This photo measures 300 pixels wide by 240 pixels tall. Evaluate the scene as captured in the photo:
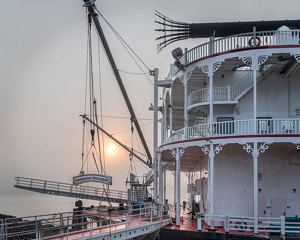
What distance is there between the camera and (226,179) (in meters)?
28.0

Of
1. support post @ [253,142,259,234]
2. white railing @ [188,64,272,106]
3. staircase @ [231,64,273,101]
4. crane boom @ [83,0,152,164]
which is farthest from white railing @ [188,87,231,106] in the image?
crane boom @ [83,0,152,164]

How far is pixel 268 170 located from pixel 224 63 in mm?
7358

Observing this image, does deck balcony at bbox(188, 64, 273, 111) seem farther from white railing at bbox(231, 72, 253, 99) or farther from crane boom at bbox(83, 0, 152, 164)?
crane boom at bbox(83, 0, 152, 164)

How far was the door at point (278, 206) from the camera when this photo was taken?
2730cm

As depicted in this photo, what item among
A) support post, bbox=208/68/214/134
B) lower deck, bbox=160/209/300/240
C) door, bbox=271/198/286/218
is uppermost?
support post, bbox=208/68/214/134

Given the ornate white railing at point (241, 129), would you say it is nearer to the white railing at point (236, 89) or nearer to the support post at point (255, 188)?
the support post at point (255, 188)

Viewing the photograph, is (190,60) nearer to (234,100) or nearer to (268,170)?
(234,100)

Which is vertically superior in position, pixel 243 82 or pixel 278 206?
pixel 243 82

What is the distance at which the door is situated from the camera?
27297 millimetres

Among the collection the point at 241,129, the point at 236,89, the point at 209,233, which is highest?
the point at 236,89

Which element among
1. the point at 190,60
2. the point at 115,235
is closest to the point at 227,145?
the point at 190,60

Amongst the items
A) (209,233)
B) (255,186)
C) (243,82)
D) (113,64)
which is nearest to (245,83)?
(243,82)

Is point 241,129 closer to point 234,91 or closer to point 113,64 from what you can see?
point 234,91

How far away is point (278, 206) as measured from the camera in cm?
2741
